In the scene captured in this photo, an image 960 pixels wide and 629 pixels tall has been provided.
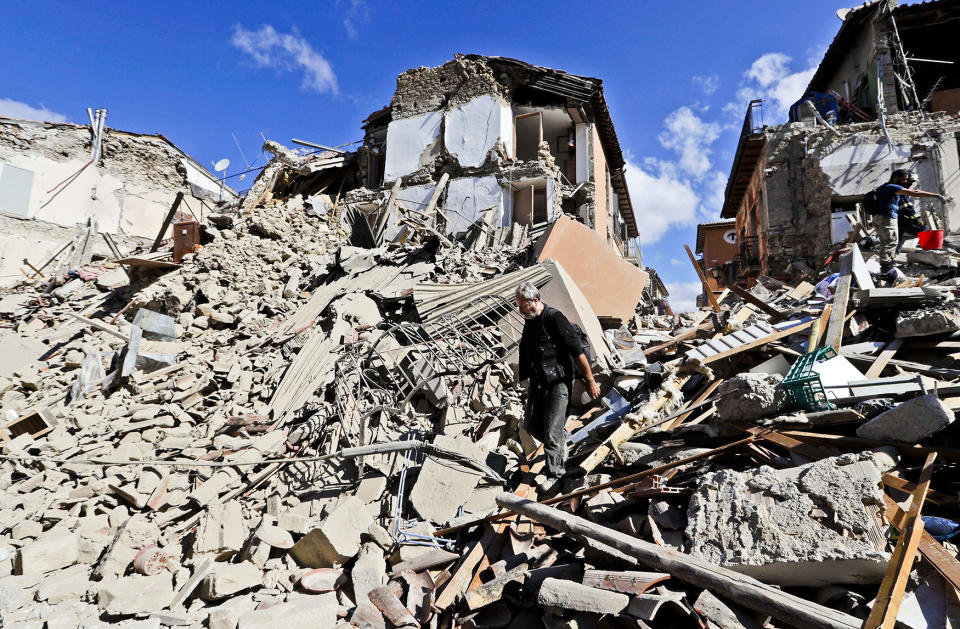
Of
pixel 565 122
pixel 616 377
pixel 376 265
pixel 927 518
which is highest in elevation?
pixel 565 122

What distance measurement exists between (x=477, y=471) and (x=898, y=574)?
8.57ft

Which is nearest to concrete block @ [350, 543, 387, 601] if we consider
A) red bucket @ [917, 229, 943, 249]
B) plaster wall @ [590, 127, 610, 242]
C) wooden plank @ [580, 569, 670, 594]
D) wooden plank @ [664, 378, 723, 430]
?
wooden plank @ [580, 569, 670, 594]

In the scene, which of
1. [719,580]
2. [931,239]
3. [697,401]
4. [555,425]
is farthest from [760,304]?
[719,580]

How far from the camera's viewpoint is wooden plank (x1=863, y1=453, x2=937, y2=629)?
1.92 m

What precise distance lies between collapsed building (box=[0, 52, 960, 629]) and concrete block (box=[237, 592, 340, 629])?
2cm

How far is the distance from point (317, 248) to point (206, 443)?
679cm

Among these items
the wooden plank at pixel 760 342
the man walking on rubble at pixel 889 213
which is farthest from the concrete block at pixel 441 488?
the man walking on rubble at pixel 889 213

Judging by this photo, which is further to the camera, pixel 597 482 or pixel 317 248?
pixel 317 248

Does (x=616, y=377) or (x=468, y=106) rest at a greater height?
(x=468, y=106)

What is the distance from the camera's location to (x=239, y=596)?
3.31 metres

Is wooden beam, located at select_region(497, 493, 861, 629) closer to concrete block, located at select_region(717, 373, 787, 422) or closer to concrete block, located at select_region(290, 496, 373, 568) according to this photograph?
concrete block, located at select_region(717, 373, 787, 422)

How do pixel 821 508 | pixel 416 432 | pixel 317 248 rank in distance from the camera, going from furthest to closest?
1. pixel 317 248
2. pixel 416 432
3. pixel 821 508

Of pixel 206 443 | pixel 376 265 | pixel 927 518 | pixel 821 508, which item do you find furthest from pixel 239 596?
pixel 376 265

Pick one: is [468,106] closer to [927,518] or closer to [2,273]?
Answer: [2,273]
